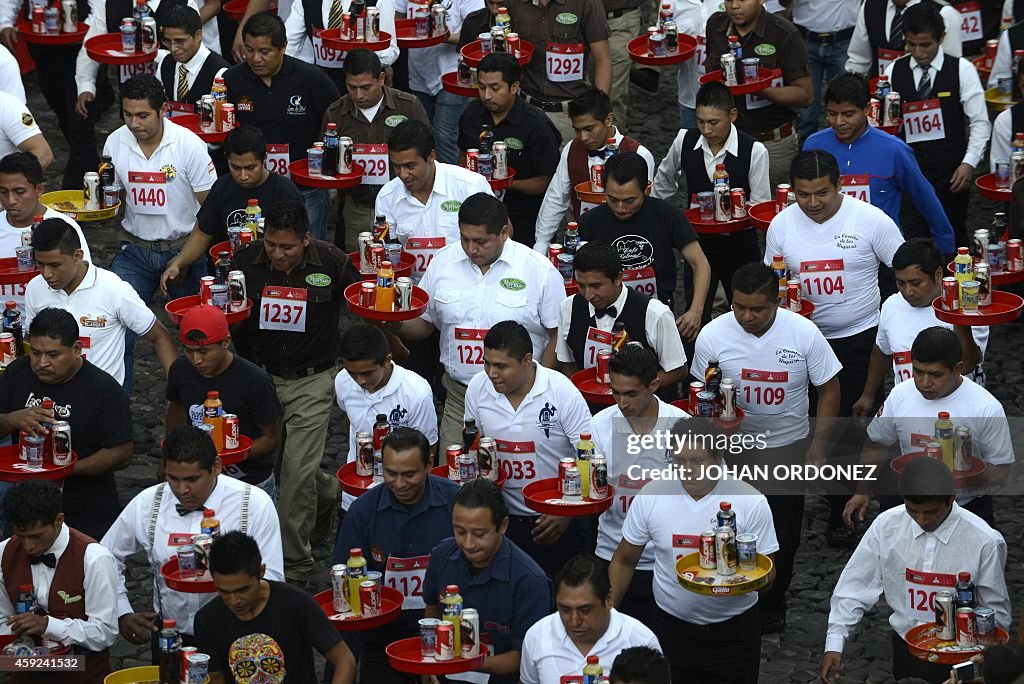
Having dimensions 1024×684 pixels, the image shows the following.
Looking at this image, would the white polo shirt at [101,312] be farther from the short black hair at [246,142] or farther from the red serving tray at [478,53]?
the red serving tray at [478,53]

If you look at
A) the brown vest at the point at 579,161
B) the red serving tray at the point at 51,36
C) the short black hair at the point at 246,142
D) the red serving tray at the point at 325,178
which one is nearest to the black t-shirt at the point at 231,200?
the short black hair at the point at 246,142

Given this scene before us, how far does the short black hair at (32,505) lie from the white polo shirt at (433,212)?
172 inches

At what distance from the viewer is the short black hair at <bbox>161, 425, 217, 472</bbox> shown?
438 inches

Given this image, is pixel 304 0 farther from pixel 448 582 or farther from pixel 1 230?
pixel 448 582

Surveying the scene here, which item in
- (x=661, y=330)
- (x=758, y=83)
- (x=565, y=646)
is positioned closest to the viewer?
(x=565, y=646)

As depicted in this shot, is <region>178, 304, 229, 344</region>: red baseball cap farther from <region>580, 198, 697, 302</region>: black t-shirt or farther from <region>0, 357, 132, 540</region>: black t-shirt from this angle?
<region>580, 198, 697, 302</region>: black t-shirt

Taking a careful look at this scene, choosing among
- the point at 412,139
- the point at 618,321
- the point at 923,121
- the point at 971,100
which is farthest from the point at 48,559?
the point at 971,100

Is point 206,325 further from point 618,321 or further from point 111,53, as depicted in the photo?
point 111,53

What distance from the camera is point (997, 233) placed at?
15000 millimetres

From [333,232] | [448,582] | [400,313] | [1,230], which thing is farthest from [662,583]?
[333,232]

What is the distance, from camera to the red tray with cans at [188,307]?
1355 centimetres

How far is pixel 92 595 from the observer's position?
10.9m

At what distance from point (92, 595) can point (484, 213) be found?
3.90 m

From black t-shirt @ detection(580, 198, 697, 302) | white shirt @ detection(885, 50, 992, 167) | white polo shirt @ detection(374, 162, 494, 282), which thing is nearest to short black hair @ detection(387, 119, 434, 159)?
white polo shirt @ detection(374, 162, 494, 282)
